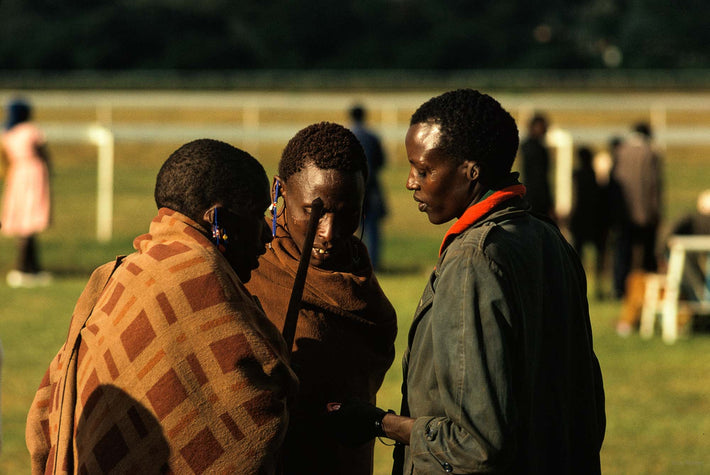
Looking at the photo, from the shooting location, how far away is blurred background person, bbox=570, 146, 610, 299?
13016 millimetres

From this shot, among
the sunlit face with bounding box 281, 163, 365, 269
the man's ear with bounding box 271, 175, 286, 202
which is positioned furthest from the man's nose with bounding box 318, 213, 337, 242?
the man's ear with bounding box 271, 175, 286, 202

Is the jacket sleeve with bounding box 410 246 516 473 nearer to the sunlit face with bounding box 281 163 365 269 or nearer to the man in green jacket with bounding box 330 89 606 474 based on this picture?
the man in green jacket with bounding box 330 89 606 474

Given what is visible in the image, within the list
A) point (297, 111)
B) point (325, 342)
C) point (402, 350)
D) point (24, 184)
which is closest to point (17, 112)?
point (24, 184)

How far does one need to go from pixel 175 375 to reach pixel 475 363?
0.73 m

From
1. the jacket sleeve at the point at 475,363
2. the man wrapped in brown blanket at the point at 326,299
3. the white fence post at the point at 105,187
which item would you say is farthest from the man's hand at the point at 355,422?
the white fence post at the point at 105,187

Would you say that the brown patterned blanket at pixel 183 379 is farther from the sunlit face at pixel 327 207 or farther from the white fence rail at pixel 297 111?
the white fence rail at pixel 297 111

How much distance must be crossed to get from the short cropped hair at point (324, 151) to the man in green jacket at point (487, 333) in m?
0.36

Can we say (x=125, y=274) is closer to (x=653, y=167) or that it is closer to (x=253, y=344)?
(x=253, y=344)

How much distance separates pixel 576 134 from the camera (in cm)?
2236

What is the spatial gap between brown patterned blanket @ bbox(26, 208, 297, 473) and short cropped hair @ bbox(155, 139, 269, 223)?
159mm

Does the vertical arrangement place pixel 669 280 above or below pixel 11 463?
above

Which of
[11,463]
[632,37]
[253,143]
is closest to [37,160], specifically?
[11,463]

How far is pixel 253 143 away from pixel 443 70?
63.2 feet

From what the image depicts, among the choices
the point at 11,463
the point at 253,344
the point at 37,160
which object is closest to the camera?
the point at 253,344
